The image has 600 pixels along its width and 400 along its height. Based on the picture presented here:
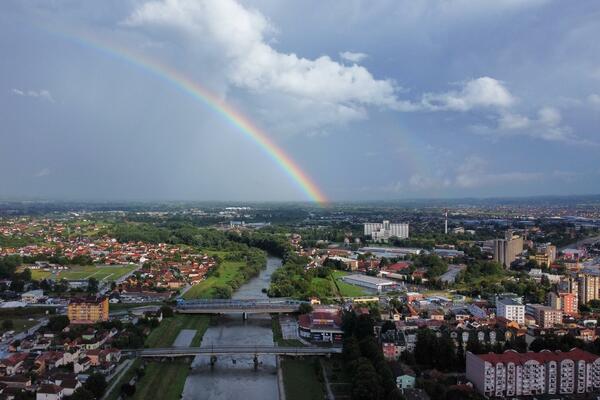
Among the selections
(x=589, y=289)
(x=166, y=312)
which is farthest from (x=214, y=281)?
(x=589, y=289)

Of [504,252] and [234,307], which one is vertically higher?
[504,252]

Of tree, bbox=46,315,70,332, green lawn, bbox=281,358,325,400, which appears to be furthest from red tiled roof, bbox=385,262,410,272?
tree, bbox=46,315,70,332

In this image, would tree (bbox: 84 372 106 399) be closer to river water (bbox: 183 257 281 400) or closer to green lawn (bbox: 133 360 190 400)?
green lawn (bbox: 133 360 190 400)

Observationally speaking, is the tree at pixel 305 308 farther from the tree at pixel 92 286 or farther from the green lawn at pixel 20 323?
the tree at pixel 92 286

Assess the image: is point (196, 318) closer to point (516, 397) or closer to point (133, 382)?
point (133, 382)

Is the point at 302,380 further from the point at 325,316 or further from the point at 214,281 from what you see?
the point at 214,281

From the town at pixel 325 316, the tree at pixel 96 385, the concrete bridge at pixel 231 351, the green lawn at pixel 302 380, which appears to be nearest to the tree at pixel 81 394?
the town at pixel 325 316
